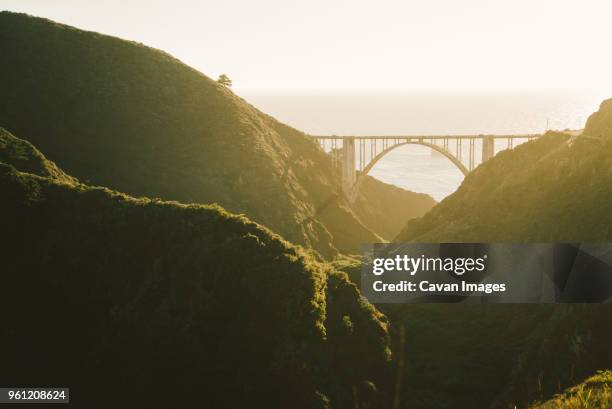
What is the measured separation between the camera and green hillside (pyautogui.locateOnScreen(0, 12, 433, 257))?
204 feet

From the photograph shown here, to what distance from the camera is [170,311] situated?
82.0 ft

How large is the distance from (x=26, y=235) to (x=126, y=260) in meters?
6.22

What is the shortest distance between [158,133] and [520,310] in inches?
2108

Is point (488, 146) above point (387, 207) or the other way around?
above

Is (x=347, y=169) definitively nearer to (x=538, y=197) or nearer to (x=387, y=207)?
(x=387, y=207)

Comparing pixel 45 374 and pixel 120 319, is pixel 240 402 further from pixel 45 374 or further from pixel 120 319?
pixel 45 374

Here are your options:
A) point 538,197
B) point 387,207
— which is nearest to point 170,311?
point 538,197

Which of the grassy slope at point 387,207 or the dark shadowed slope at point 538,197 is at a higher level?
the grassy slope at point 387,207

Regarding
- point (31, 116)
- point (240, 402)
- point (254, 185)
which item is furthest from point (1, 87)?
point (240, 402)
